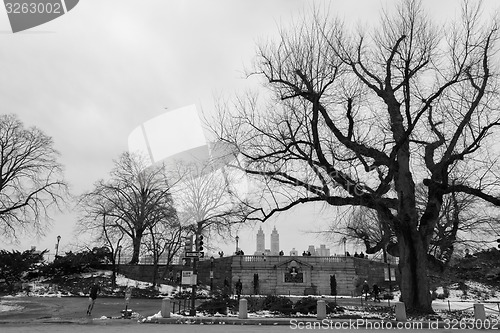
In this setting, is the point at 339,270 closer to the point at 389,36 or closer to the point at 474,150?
the point at 474,150

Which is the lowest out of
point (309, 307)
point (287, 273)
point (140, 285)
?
point (309, 307)

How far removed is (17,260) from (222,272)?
21641mm

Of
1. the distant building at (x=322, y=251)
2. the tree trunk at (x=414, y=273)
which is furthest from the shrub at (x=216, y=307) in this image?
the distant building at (x=322, y=251)

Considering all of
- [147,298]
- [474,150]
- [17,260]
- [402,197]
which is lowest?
[147,298]

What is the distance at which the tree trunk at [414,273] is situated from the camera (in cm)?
1922

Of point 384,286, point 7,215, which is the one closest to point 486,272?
point 384,286

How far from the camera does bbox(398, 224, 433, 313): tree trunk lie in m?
19.2

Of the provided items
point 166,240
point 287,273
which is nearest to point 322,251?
point 287,273

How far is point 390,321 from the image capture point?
17281 millimetres

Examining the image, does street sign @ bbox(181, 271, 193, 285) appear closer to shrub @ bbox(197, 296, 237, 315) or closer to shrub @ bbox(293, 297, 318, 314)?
shrub @ bbox(197, 296, 237, 315)

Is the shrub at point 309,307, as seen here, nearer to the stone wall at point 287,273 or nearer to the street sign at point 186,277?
the street sign at point 186,277

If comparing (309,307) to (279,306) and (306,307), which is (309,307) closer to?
(306,307)

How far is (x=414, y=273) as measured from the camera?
776 inches

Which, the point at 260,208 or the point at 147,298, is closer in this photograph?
the point at 260,208
